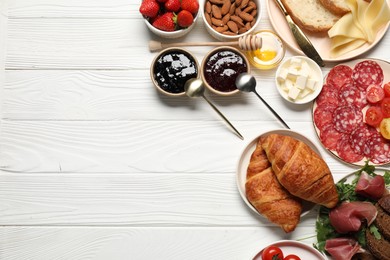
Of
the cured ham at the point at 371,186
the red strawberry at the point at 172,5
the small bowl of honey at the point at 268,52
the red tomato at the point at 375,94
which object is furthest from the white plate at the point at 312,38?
the cured ham at the point at 371,186

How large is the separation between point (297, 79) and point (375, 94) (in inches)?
13.2

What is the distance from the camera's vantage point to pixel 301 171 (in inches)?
85.7

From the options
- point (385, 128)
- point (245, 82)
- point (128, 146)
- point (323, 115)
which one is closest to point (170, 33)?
point (245, 82)

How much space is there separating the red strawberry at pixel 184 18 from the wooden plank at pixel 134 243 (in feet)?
2.81

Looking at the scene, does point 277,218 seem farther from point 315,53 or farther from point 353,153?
point 315,53

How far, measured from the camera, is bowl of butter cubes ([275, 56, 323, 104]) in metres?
2.34

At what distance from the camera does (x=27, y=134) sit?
244 centimetres

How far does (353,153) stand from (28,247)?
141 centimetres

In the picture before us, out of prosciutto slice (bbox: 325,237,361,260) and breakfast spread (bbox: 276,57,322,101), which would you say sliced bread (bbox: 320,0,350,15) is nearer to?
A: breakfast spread (bbox: 276,57,322,101)

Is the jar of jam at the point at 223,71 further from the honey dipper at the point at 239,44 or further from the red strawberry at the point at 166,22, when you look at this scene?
the red strawberry at the point at 166,22

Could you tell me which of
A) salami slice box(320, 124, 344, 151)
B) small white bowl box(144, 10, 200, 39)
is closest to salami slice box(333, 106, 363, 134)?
salami slice box(320, 124, 344, 151)

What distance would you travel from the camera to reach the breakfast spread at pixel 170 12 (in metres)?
2.31

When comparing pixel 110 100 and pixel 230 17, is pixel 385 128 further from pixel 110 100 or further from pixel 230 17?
pixel 110 100

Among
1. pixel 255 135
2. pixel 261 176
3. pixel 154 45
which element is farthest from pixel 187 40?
pixel 261 176
